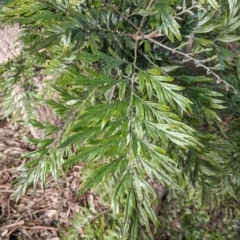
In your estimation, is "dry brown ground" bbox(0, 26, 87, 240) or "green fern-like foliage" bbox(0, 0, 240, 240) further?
"dry brown ground" bbox(0, 26, 87, 240)

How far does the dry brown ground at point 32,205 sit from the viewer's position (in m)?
1.74

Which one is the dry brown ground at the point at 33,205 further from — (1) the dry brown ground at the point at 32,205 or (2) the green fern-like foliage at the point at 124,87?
(2) the green fern-like foliage at the point at 124,87

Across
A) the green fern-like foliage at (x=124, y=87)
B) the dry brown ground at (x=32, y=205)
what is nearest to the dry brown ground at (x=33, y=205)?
the dry brown ground at (x=32, y=205)

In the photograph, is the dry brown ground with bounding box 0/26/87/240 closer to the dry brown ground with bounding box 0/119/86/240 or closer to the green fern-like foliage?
the dry brown ground with bounding box 0/119/86/240

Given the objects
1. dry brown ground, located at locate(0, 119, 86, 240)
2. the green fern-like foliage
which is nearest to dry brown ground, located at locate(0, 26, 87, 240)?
dry brown ground, located at locate(0, 119, 86, 240)

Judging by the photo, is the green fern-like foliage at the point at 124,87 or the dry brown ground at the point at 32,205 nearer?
the green fern-like foliage at the point at 124,87

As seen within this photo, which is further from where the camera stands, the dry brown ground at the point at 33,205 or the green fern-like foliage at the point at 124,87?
the dry brown ground at the point at 33,205

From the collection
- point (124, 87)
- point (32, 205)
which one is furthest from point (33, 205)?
point (124, 87)

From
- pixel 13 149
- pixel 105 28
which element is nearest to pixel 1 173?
pixel 13 149

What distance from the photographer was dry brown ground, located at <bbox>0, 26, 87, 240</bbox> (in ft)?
5.72

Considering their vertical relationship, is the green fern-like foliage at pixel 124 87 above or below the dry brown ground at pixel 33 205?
above

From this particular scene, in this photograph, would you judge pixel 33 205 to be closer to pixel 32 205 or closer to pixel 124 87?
pixel 32 205

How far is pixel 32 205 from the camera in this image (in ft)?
6.01

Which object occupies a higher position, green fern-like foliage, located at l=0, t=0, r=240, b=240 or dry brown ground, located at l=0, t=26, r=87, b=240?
green fern-like foliage, located at l=0, t=0, r=240, b=240
